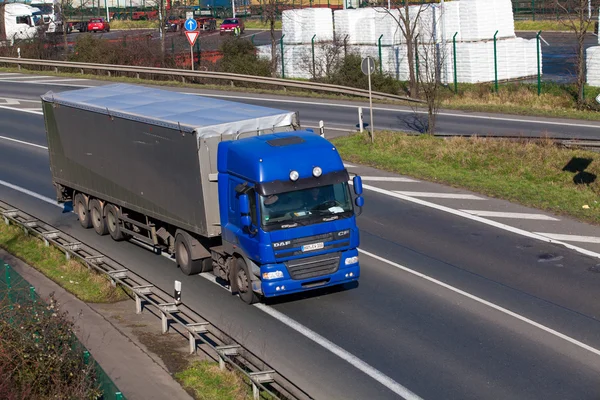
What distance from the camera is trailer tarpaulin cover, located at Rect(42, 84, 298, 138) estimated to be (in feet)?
49.3

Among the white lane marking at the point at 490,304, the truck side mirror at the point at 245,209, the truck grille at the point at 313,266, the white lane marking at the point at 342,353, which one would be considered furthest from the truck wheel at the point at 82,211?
the truck grille at the point at 313,266

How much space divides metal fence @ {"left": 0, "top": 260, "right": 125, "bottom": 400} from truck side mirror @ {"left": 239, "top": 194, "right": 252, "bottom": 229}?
3410mm

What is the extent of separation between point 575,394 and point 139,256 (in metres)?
9.96

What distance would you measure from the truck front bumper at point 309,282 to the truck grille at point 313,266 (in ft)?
0.23

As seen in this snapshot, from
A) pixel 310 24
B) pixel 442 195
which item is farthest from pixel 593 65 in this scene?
pixel 442 195

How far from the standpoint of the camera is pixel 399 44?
4525 centimetres

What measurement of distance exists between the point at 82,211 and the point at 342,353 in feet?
32.5

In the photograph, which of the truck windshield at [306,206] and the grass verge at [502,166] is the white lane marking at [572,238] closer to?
the grass verge at [502,166]

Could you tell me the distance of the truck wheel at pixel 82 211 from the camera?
19.8 metres

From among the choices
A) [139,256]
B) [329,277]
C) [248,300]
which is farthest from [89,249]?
[329,277]

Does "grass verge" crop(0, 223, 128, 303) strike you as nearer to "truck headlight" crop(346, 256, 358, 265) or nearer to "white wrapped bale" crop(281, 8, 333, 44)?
"truck headlight" crop(346, 256, 358, 265)

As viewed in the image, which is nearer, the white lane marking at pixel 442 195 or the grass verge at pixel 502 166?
the grass verge at pixel 502 166

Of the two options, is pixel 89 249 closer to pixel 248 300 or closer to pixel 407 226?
pixel 248 300

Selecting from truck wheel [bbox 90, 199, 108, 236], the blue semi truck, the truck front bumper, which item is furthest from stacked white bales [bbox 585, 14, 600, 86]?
the truck front bumper
